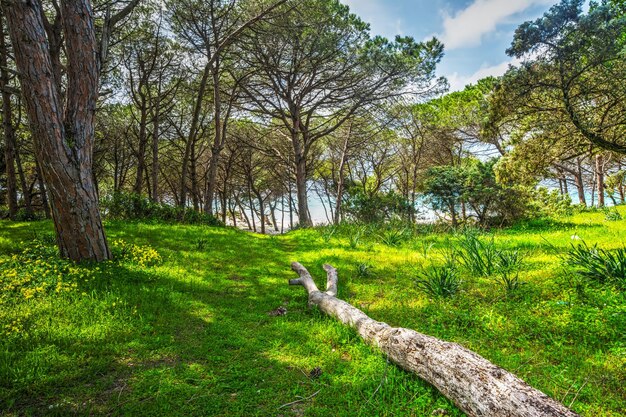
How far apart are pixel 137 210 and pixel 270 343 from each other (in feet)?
34.1

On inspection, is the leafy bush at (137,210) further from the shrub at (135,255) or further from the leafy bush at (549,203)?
the leafy bush at (549,203)

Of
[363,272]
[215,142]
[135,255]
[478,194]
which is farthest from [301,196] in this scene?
[363,272]

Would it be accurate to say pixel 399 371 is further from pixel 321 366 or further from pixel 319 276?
pixel 319 276

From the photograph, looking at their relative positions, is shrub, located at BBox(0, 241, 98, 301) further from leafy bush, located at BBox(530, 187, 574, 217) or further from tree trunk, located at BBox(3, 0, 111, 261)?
leafy bush, located at BBox(530, 187, 574, 217)

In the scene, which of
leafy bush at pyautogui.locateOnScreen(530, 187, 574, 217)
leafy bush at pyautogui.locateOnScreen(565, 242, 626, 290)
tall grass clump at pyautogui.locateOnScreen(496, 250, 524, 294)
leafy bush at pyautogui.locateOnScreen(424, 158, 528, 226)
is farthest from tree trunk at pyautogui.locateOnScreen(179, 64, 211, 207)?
leafy bush at pyautogui.locateOnScreen(530, 187, 574, 217)

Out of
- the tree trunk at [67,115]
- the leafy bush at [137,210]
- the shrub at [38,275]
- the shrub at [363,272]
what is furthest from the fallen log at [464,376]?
the leafy bush at [137,210]

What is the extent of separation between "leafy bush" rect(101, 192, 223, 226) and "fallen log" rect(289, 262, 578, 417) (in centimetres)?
1111

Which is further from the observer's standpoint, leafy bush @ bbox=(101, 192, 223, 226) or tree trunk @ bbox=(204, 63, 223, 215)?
tree trunk @ bbox=(204, 63, 223, 215)

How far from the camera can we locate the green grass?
2471 millimetres

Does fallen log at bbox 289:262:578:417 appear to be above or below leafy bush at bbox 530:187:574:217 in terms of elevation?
below

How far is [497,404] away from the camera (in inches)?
75.3

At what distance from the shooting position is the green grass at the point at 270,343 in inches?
97.3

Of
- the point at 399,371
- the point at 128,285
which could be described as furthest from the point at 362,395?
the point at 128,285

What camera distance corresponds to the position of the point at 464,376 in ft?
7.22
